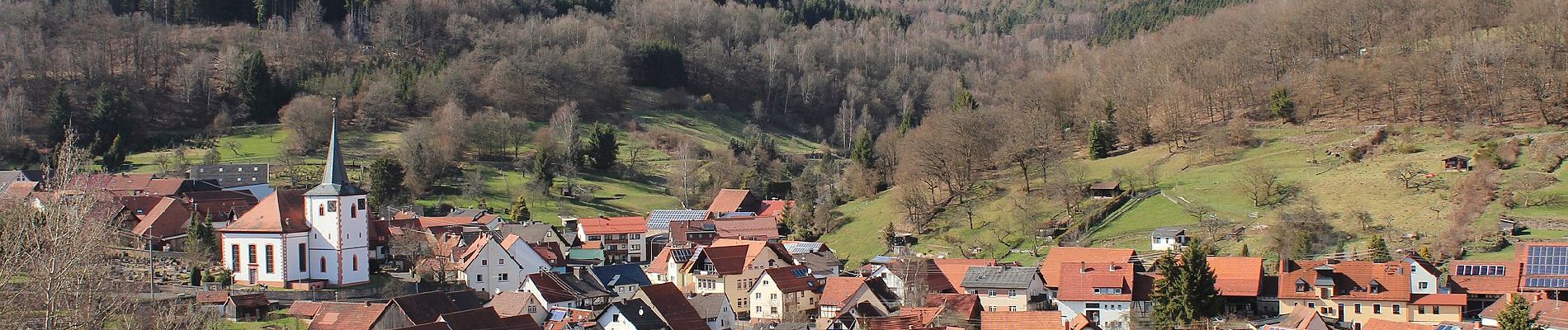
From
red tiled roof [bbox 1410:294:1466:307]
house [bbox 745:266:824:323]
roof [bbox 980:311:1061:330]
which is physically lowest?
house [bbox 745:266:824:323]

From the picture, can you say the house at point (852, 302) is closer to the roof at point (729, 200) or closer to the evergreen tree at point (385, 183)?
the roof at point (729, 200)

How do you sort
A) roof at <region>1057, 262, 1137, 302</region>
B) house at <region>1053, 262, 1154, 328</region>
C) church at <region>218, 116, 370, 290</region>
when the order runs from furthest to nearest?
church at <region>218, 116, 370, 290</region> → roof at <region>1057, 262, 1137, 302</region> → house at <region>1053, 262, 1154, 328</region>

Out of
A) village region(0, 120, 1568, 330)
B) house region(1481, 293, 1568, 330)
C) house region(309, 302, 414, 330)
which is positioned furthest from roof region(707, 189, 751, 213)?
house region(1481, 293, 1568, 330)

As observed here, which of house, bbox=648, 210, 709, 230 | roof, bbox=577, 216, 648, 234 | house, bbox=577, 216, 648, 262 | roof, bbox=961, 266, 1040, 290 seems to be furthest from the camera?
house, bbox=648, 210, 709, 230

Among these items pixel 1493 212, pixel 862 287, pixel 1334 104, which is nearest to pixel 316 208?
pixel 862 287

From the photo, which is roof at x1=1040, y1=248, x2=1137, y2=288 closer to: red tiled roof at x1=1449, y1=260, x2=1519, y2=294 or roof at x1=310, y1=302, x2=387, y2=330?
red tiled roof at x1=1449, y1=260, x2=1519, y2=294

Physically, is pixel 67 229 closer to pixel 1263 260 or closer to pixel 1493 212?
pixel 1263 260

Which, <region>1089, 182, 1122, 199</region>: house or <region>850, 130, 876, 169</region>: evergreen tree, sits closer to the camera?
<region>1089, 182, 1122, 199</region>: house

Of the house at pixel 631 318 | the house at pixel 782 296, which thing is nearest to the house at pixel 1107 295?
the house at pixel 782 296
